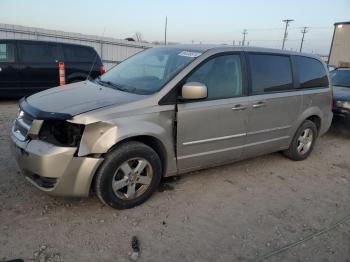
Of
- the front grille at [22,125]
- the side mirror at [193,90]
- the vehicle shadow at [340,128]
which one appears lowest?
the vehicle shadow at [340,128]

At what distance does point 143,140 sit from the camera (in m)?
3.67

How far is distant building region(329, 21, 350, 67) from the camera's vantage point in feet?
52.6

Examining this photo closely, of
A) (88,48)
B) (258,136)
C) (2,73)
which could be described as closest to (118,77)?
(258,136)

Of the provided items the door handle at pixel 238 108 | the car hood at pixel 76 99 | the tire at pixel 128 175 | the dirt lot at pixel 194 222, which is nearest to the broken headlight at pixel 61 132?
the car hood at pixel 76 99

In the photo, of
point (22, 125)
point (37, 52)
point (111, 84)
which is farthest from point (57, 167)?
point (37, 52)

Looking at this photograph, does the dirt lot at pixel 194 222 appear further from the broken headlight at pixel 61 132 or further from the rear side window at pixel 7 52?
the rear side window at pixel 7 52

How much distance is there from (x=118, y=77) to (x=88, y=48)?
19.6ft

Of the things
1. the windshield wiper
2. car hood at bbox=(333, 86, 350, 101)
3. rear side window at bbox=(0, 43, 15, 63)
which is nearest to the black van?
rear side window at bbox=(0, 43, 15, 63)

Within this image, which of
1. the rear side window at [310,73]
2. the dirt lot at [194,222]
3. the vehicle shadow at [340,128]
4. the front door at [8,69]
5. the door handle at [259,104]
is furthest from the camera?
the front door at [8,69]

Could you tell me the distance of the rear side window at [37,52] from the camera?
872 cm

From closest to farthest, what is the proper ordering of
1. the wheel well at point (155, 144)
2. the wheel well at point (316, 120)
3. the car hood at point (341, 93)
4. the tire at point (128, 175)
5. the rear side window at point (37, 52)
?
the tire at point (128, 175) < the wheel well at point (155, 144) < the wheel well at point (316, 120) < the car hood at point (341, 93) < the rear side window at point (37, 52)

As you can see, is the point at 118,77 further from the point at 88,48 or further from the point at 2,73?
the point at 88,48

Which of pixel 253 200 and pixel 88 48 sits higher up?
pixel 88 48

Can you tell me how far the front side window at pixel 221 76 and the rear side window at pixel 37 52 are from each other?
6.33 metres
